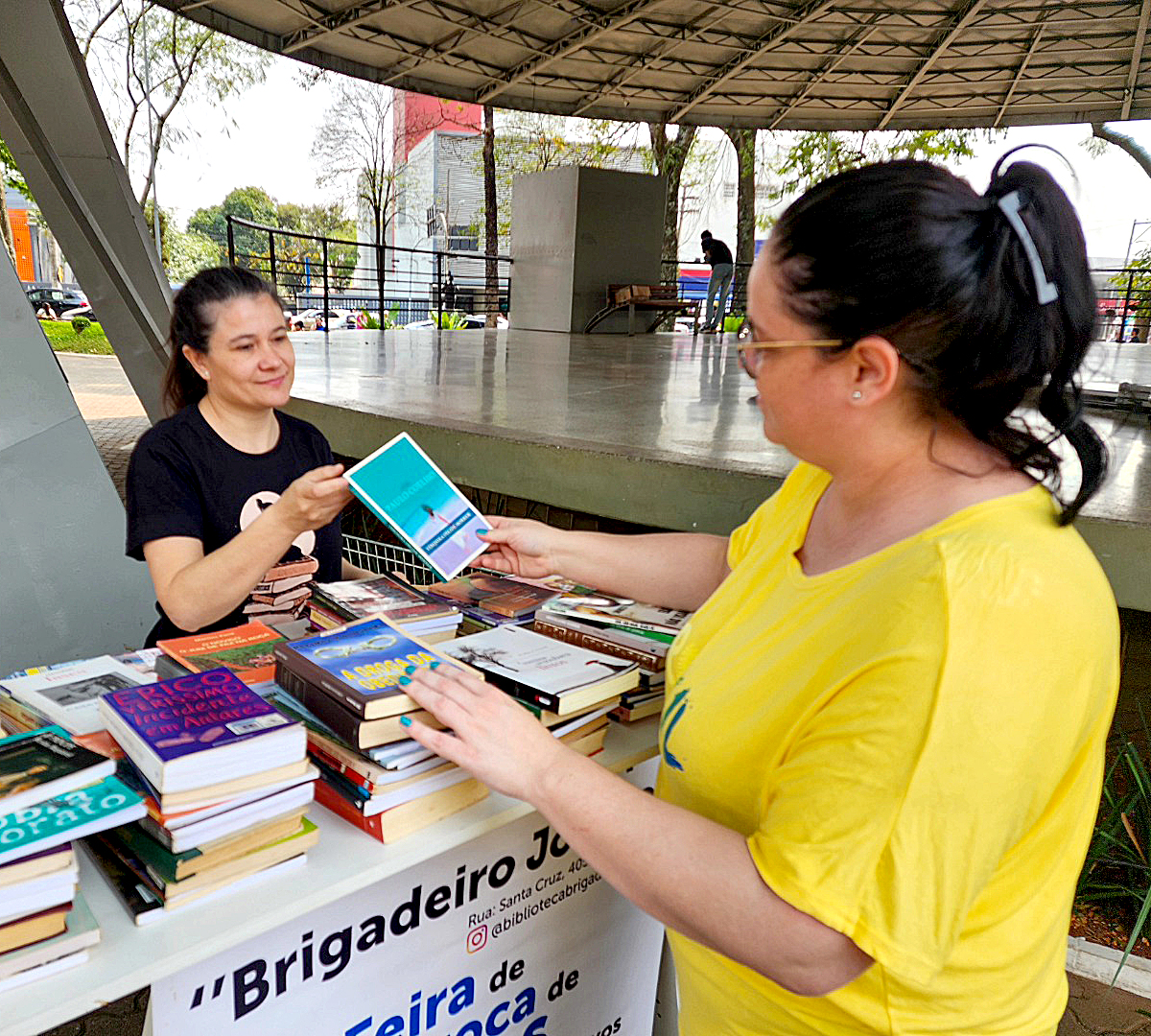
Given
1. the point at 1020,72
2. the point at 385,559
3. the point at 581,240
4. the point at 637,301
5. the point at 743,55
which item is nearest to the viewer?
the point at 385,559

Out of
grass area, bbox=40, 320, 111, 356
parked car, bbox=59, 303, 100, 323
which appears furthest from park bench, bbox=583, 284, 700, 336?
parked car, bbox=59, 303, 100, 323

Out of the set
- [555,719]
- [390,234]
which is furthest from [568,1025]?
[390,234]

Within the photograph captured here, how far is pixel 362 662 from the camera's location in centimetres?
116

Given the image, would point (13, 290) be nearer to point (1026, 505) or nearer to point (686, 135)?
point (1026, 505)

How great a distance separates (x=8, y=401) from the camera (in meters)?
2.84

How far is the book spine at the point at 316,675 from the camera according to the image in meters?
1.04

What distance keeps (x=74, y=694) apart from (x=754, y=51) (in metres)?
14.6

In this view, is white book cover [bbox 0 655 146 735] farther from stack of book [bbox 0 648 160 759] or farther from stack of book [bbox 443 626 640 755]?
stack of book [bbox 443 626 640 755]

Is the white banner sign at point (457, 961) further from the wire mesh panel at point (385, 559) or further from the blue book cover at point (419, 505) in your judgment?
the wire mesh panel at point (385, 559)

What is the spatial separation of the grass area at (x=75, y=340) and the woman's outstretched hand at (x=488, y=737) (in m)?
19.5

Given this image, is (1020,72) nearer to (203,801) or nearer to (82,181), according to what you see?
(82,181)

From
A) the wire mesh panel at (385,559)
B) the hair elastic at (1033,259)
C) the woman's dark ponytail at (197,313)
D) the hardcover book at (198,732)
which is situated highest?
the hair elastic at (1033,259)

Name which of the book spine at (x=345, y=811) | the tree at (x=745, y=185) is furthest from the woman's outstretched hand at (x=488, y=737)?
the tree at (x=745, y=185)

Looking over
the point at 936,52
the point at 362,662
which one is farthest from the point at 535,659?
the point at 936,52
